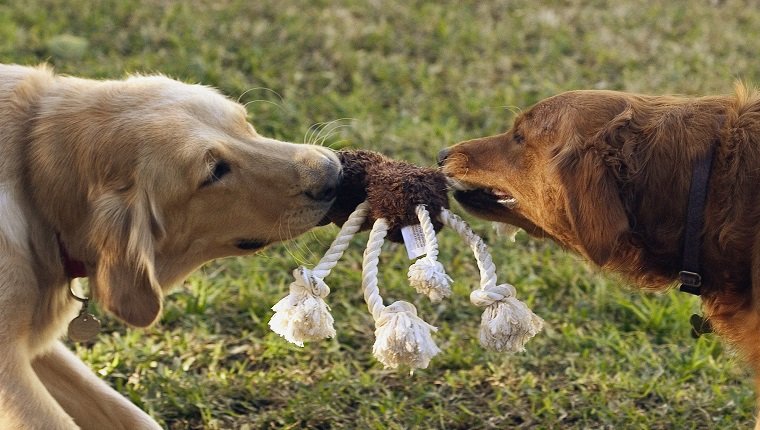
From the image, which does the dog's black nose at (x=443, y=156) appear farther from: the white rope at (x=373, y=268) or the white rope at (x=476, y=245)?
the white rope at (x=373, y=268)

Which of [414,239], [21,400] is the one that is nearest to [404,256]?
[414,239]

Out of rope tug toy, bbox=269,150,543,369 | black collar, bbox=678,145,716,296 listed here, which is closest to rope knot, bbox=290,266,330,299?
rope tug toy, bbox=269,150,543,369

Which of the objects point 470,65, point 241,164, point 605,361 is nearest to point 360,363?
point 605,361

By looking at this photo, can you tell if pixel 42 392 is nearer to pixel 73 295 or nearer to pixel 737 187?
pixel 73 295

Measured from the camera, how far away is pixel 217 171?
417 centimetres

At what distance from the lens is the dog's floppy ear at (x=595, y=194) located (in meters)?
4.02

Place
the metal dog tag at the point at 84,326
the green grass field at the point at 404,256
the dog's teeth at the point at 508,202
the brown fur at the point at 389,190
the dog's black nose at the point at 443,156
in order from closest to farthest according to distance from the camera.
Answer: the brown fur at the point at 389,190, the metal dog tag at the point at 84,326, the dog's teeth at the point at 508,202, the dog's black nose at the point at 443,156, the green grass field at the point at 404,256

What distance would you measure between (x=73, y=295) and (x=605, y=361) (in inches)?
97.3

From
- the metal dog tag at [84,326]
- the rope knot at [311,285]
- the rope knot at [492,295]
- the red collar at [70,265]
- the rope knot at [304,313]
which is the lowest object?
the metal dog tag at [84,326]

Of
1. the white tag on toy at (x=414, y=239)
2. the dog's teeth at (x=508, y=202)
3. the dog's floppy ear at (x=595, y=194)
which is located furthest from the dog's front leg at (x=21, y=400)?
the dog's floppy ear at (x=595, y=194)

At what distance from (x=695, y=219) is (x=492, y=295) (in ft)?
2.53

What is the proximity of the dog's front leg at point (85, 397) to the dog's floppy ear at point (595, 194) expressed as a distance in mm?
1898

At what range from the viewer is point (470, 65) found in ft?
27.8

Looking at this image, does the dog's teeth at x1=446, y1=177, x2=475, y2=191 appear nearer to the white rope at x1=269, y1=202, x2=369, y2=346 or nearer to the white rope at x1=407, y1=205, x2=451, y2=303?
the white rope at x1=407, y1=205, x2=451, y2=303
